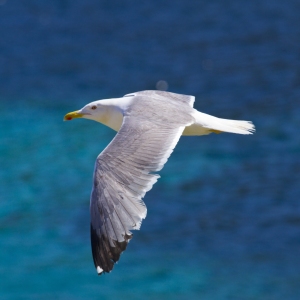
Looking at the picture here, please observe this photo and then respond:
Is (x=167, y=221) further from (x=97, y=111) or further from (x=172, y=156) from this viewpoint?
(x=97, y=111)

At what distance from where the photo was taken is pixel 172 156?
1320 centimetres

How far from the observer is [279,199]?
12.3 m

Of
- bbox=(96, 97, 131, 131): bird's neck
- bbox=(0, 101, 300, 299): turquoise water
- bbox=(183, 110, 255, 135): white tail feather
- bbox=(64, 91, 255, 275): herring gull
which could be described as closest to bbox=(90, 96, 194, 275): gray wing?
bbox=(64, 91, 255, 275): herring gull

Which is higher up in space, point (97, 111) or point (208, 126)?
point (208, 126)

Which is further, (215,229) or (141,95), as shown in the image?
(215,229)

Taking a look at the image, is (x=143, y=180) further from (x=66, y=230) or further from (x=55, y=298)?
(x=66, y=230)

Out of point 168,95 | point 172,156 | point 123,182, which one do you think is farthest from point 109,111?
point 172,156

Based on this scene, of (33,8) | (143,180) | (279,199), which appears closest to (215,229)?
(279,199)

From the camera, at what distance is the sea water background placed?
1134 cm

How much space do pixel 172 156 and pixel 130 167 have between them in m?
6.66

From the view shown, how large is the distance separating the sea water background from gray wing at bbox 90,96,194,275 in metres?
4.57

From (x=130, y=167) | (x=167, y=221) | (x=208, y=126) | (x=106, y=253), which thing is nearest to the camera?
(x=106, y=253)

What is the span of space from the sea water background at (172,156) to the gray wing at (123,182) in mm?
4566

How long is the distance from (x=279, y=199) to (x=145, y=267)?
86.6 inches
